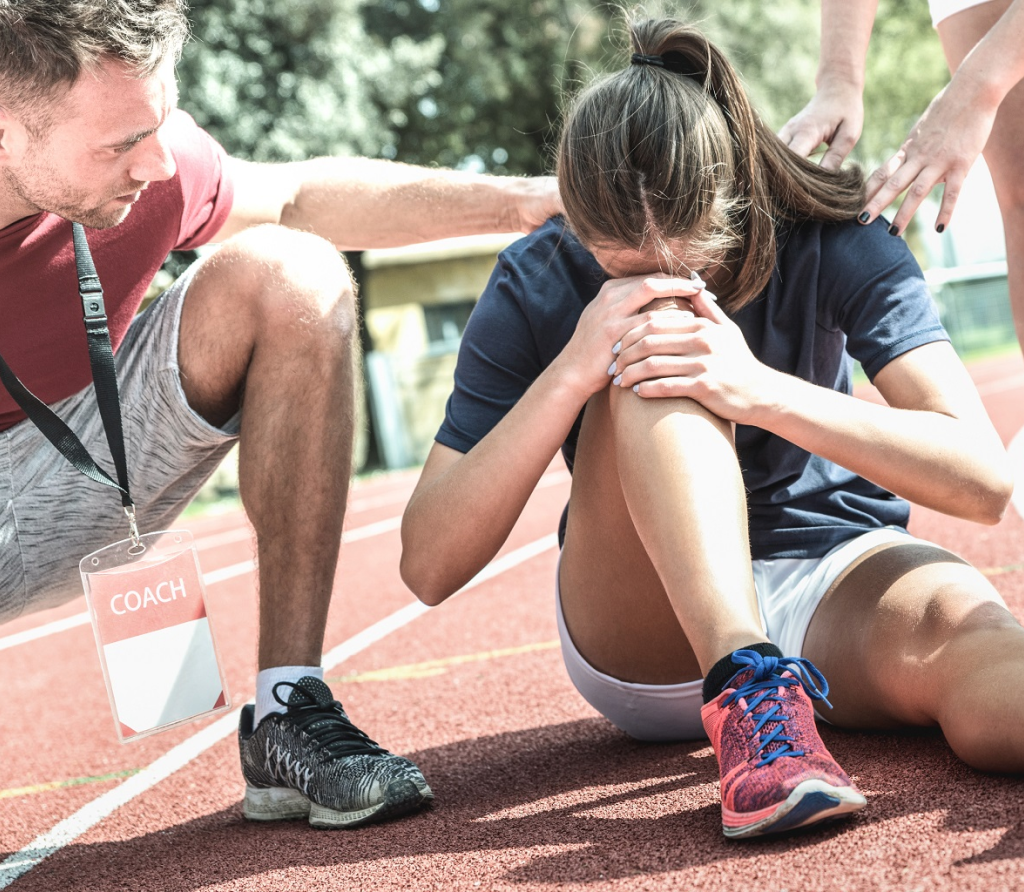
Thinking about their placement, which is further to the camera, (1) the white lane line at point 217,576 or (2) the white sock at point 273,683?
(1) the white lane line at point 217,576

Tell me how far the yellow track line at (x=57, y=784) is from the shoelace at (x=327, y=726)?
0.98 metres

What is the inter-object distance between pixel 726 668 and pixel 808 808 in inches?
8.9

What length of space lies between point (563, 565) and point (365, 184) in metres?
1.09

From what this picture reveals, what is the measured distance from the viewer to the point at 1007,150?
2.98 meters

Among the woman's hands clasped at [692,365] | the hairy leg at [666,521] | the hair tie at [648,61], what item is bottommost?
the hairy leg at [666,521]

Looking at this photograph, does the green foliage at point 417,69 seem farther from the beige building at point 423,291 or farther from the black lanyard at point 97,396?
the black lanyard at point 97,396

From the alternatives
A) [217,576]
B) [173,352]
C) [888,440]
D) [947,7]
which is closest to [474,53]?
[217,576]

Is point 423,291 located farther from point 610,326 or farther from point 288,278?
point 610,326

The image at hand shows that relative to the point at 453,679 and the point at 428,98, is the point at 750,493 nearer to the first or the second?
the point at 453,679

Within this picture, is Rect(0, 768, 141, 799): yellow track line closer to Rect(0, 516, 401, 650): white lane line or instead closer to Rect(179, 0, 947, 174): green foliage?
Rect(0, 516, 401, 650): white lane line

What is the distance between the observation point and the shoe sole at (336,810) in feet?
7.13

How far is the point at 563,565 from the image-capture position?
2.37m

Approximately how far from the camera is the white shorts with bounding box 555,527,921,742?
7.43ft

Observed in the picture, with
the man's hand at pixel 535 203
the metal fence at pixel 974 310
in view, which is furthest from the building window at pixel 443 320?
the man's hand at pixel 535 203
